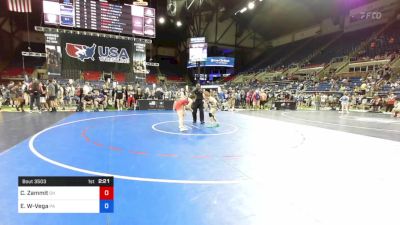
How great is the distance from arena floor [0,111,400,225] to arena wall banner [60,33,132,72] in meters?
16.3

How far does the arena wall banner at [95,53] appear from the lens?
21.9 metres

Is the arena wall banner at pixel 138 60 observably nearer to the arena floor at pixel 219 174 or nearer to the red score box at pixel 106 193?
the arena floor at pixel 219 174

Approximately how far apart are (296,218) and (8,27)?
42.3m

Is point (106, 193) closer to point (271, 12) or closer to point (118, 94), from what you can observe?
point (118, 94)

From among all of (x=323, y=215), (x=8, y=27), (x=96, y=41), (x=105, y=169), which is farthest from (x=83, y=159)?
(x=8, y=27)

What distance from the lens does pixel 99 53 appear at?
23.1 meters

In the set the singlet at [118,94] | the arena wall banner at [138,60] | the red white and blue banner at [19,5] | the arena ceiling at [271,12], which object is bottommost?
the singlet at [118,94]

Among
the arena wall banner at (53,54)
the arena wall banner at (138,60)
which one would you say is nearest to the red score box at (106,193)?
the arena wall banner at (53,54)

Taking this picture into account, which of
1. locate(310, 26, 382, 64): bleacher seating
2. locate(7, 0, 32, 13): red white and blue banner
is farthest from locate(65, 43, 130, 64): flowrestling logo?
locate(310, 26, 382, 64): bleacher seating

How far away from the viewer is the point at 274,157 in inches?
216

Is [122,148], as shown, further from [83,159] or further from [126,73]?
[126,73]

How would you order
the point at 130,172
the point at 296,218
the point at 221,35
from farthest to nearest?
the point at 221,35, the point at 130,172, the point at 296,218

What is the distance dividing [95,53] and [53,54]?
10.9ft
